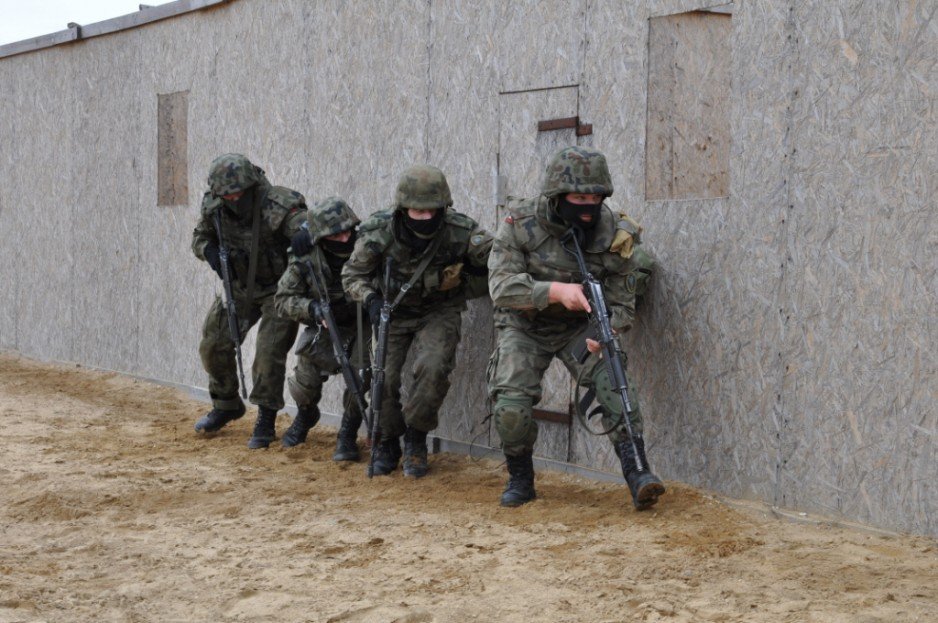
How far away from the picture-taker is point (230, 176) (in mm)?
7898

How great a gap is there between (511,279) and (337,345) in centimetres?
164

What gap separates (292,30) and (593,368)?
15.2 feet

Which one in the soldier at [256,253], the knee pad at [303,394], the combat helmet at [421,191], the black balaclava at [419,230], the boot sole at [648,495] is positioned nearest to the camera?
the boot sole at [648,495]

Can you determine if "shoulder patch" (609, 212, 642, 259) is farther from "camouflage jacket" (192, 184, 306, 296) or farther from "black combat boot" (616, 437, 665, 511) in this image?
"camouflage jacket" (192, 184, 306, 296)

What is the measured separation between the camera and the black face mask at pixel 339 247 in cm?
754

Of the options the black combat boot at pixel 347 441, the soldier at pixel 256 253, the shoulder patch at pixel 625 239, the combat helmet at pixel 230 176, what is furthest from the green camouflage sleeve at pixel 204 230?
the shoulder patch at pixel 625 239

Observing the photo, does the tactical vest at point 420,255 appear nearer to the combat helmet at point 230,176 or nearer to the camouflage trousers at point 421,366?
the camouflage trousers at point 421,366

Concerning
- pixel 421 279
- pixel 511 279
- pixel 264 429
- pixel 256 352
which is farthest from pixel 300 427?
pixel 511 279

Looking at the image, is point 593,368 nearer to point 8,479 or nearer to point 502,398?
point 502,398

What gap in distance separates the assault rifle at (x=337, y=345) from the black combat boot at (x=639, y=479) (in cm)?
186

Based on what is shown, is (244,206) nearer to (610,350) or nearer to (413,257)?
(413,257)

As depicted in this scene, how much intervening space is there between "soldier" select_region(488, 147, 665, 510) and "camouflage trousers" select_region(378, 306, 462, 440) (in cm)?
71

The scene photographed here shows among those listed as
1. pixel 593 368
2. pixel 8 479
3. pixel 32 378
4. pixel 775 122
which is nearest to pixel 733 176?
pixel 775 122

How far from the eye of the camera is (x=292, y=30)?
9.47 metres
